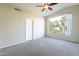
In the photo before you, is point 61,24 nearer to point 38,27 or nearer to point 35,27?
point 38,27

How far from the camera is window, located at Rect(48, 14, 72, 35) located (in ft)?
24.4

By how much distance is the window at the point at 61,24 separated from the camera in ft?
24.4

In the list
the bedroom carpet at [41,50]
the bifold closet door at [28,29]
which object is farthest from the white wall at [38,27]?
the bedroom carpet at [41,50]

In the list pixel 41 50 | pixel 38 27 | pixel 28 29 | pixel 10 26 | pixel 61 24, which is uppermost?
pixel 61 24

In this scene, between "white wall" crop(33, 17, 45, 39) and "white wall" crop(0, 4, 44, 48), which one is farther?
"white wall" crop(33, 17, 45, 39)

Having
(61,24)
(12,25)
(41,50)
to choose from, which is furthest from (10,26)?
Result: (61,24)

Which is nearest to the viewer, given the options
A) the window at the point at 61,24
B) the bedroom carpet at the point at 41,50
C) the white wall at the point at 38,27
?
the bedroom carpet at the point at 41,50

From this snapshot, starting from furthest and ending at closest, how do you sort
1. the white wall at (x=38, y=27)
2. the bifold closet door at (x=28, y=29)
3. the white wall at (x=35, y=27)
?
the white wall at (x=38, y=27) → the white wall at (x=35, y=27) → the bifold closet door at (x=28, y=29)

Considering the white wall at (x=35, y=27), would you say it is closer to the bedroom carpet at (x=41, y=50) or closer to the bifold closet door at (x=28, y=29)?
the bifold closet door at (x=28, y=29)

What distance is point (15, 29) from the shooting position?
19.1ft

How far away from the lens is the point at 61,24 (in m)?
8.02

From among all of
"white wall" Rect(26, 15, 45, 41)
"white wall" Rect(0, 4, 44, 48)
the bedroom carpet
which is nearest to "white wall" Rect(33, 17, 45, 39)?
"white wall" Rect(26, 15, 45, 41)

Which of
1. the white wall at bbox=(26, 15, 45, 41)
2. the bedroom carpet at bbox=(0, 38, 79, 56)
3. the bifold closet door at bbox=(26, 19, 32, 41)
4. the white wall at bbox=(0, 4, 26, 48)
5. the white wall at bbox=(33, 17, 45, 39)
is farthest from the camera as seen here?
the white wall at bbox=(33, 17, 45, 39)

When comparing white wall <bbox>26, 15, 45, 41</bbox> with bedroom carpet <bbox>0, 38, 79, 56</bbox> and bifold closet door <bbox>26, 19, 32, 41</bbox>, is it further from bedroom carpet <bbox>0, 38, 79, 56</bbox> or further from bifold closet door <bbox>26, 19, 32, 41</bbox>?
bedroom carpet <bbox>0, 38, 79, 56</bbox>
